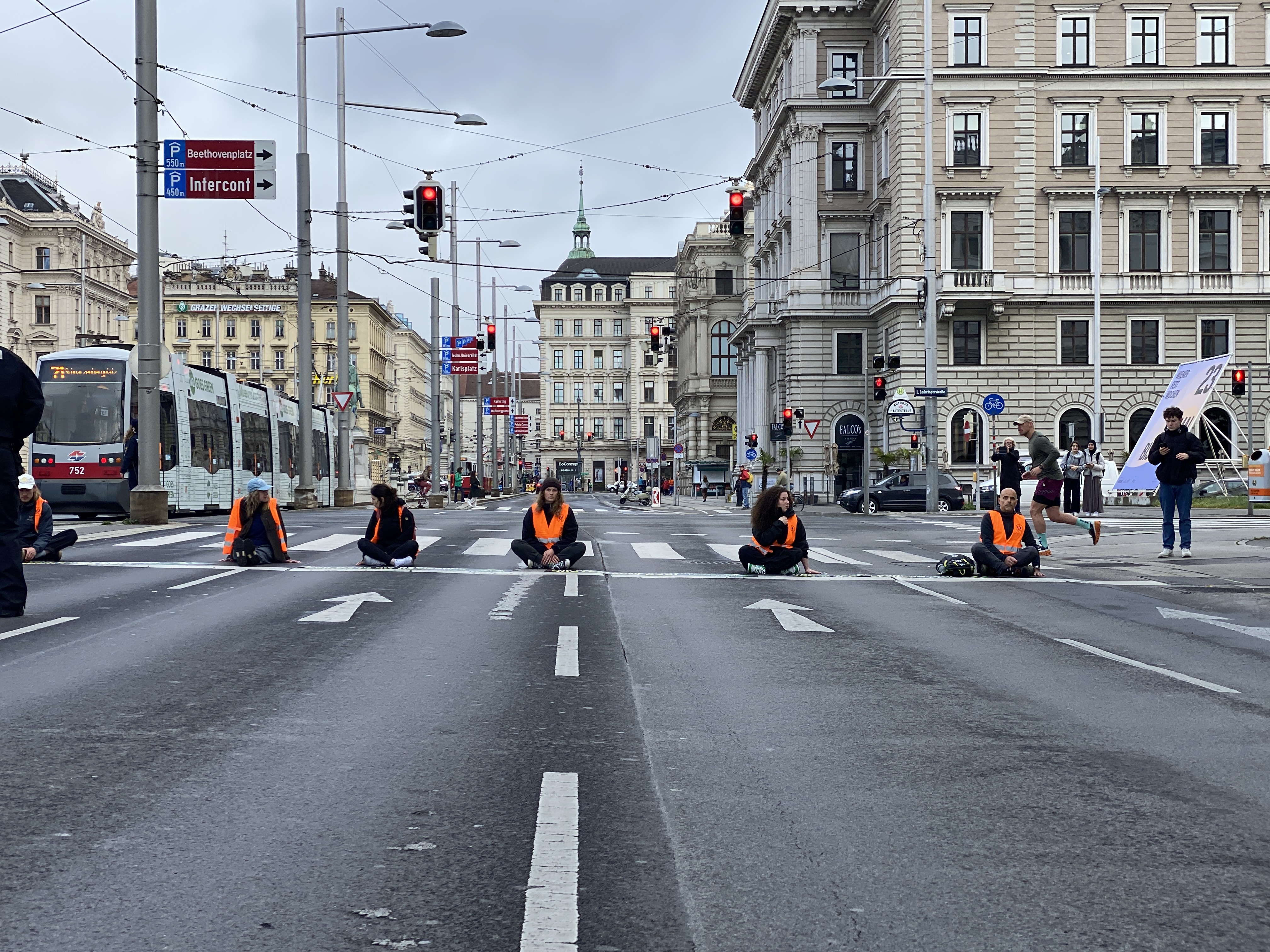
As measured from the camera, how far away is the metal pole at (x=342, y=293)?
42406mm

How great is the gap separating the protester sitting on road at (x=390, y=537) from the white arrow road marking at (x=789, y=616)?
5.35 meters

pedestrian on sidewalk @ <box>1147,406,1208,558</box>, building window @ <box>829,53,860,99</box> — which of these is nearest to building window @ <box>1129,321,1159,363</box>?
building window @ <box>829,53,860,99</box>

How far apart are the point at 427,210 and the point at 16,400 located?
19.1m

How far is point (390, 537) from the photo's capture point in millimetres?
16891

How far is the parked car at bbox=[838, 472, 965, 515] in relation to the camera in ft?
151

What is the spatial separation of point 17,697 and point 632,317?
5882 inches

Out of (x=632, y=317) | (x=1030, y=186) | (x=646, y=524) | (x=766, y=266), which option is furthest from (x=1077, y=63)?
(x=632, y=317)

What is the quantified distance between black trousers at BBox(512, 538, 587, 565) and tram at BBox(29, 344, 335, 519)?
1165 centimetres

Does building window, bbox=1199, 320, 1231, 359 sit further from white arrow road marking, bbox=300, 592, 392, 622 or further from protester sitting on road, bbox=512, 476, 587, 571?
white arrow road marking, bbox=300, 592, 392, 622

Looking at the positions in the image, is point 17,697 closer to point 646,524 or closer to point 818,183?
point 646,524

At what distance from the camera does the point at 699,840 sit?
4.42m

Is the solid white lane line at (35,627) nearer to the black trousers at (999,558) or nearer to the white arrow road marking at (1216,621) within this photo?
the white arrow road marking at (1216,621)

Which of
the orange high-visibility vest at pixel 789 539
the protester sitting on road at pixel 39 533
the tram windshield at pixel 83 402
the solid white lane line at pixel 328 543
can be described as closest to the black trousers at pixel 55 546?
the protester sitting on road at pixel 39 533

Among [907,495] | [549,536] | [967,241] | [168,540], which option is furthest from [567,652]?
[967,241]
